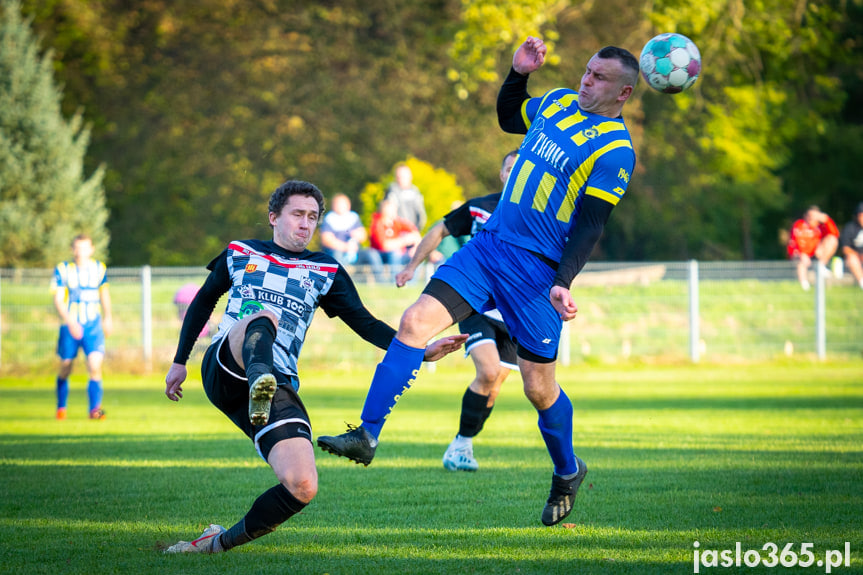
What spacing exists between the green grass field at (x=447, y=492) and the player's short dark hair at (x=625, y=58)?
2551mm

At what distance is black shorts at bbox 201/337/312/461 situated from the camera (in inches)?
187

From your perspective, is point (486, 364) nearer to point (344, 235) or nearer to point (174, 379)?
point (174, 379)

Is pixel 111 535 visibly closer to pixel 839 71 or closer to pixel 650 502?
pixel 650 502

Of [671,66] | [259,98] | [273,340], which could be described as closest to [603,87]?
[671,66]

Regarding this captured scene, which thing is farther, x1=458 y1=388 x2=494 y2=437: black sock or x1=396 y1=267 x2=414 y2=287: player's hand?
x1=458 y1=388 x2=494 y2=437: black sock

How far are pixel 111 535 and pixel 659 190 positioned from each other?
37.5m

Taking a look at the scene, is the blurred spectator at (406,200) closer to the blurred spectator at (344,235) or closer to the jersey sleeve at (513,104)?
the blurred spectator at (344,235)

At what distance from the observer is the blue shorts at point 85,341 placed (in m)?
11.9

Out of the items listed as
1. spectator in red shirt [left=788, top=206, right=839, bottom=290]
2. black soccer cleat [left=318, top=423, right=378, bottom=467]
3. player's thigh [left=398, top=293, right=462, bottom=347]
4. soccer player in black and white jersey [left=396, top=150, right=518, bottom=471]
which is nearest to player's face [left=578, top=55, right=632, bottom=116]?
player's thigh [left=398, top=293, right=462, bottom=347]

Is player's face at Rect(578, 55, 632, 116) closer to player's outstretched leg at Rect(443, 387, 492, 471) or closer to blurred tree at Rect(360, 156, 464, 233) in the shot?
player's outstretched leg at Rect(443, 387, 492, 471)

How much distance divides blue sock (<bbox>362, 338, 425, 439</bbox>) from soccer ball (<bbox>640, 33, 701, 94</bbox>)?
2.52 metres

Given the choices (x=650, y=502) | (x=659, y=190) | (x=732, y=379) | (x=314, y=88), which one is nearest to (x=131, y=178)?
(x=314, y=88)

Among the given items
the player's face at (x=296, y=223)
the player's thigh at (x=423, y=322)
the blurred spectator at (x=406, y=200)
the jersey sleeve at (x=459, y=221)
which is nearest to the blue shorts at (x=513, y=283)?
the player's thigh at (x=423, y=322)

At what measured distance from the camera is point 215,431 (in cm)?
1038
